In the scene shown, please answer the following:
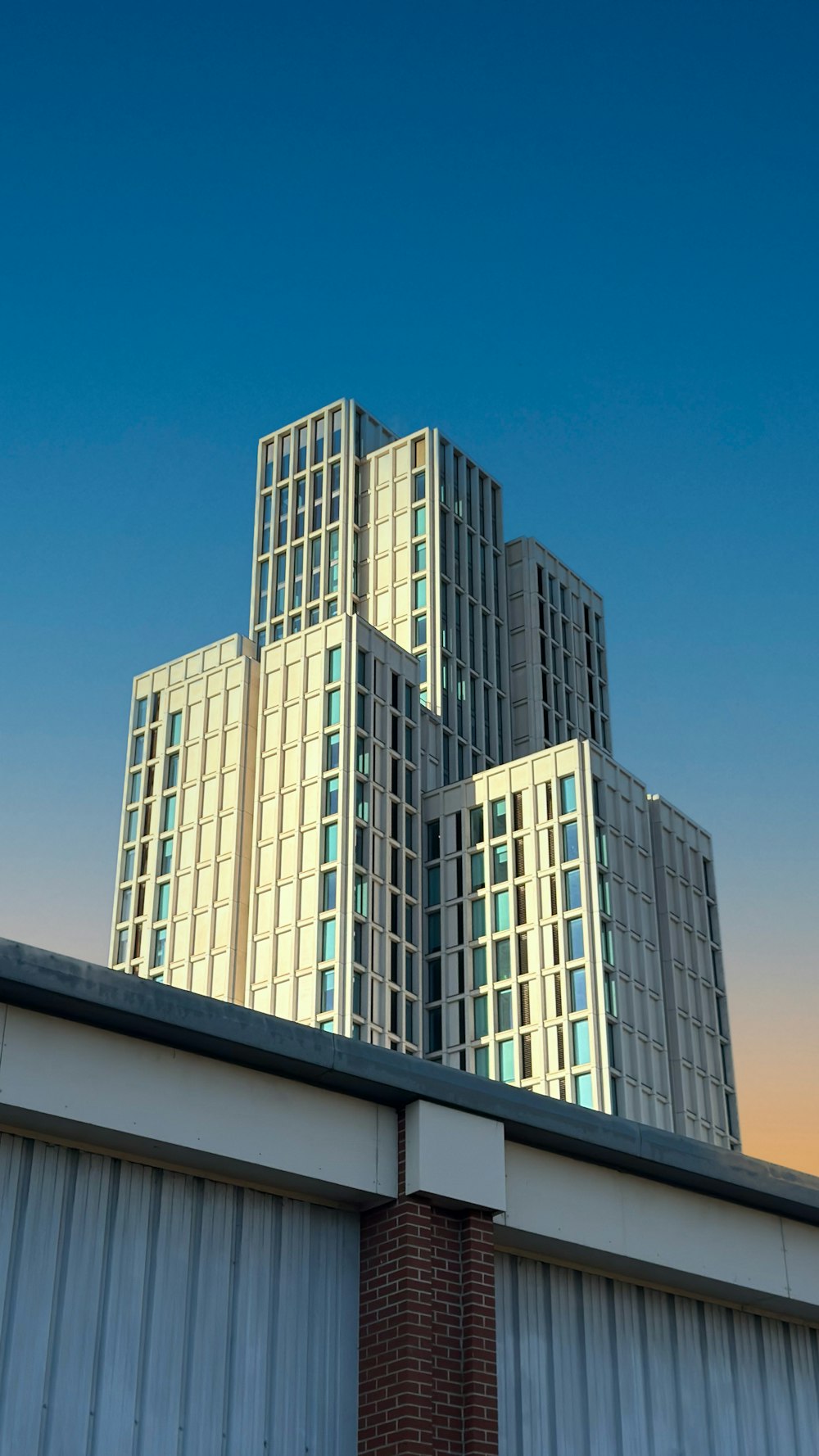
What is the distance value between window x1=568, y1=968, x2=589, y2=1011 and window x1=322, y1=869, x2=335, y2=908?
31.7ft

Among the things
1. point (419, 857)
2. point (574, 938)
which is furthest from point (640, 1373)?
point (419, 857)

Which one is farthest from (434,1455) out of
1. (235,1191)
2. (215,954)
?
(215,954)

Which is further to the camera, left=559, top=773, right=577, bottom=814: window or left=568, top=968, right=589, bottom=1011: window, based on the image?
left=559, top=773, right=577, bottom=814: window

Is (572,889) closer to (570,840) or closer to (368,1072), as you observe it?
(570,840)

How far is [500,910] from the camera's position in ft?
216

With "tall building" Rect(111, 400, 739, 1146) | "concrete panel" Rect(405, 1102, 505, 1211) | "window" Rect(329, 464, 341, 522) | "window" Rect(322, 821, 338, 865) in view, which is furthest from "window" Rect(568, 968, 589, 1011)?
"concrete panel" Rect(405, 1102, 505, 1211)

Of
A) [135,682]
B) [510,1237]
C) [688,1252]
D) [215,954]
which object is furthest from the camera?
[135,682]

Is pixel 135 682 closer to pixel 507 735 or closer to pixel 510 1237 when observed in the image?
pixel 507 735

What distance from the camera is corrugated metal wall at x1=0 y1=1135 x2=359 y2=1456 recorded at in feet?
37.0

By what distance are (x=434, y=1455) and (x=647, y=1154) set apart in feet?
11.3

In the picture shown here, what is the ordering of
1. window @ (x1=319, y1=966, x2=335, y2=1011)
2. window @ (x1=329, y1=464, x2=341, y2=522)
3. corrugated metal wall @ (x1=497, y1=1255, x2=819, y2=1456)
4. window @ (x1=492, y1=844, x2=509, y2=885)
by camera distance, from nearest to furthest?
corrugated metal wall @ (x1=497, y1=1255, x2=819, y2=1456) → window @ (x1=319, y1=966, x2=335, y2=1011) → window @ (x1=492, y1=844, x2=509, y2=885) → window @ (x1=329, y1=464, x2=341, y2=522)

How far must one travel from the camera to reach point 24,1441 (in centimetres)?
1092

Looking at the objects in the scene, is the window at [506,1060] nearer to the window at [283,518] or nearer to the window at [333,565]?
the window at [333,565]

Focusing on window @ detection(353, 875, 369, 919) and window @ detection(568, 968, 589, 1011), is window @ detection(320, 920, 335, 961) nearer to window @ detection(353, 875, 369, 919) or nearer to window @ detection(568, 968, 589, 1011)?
window @ detection(353, 875, 369, 919)
